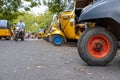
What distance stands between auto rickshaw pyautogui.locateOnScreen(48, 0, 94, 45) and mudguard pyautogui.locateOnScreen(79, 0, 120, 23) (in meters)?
7.88

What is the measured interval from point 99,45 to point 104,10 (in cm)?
80

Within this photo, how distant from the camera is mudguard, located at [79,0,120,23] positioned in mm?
7730

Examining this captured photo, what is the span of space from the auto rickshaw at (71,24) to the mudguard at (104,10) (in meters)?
7.88

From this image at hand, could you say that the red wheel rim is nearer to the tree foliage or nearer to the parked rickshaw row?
the parked rickshaw row

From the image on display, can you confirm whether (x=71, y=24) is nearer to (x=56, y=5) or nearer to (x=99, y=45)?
(x=99, y=45)

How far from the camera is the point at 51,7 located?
37.4 m

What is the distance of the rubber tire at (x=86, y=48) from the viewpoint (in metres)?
7.97

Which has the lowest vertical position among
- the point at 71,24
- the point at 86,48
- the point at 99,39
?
the point at 71,24

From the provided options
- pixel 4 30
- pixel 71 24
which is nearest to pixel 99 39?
pixel 71 24

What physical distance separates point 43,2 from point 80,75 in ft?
113

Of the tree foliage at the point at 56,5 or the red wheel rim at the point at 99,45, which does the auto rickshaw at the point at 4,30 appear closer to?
the tree foliage at the point at 56,5

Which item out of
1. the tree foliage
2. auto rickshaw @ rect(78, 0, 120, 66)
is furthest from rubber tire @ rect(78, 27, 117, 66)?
the tree foliage

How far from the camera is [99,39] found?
321 inches

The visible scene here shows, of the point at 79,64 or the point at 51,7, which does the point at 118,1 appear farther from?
the point at 51,7
